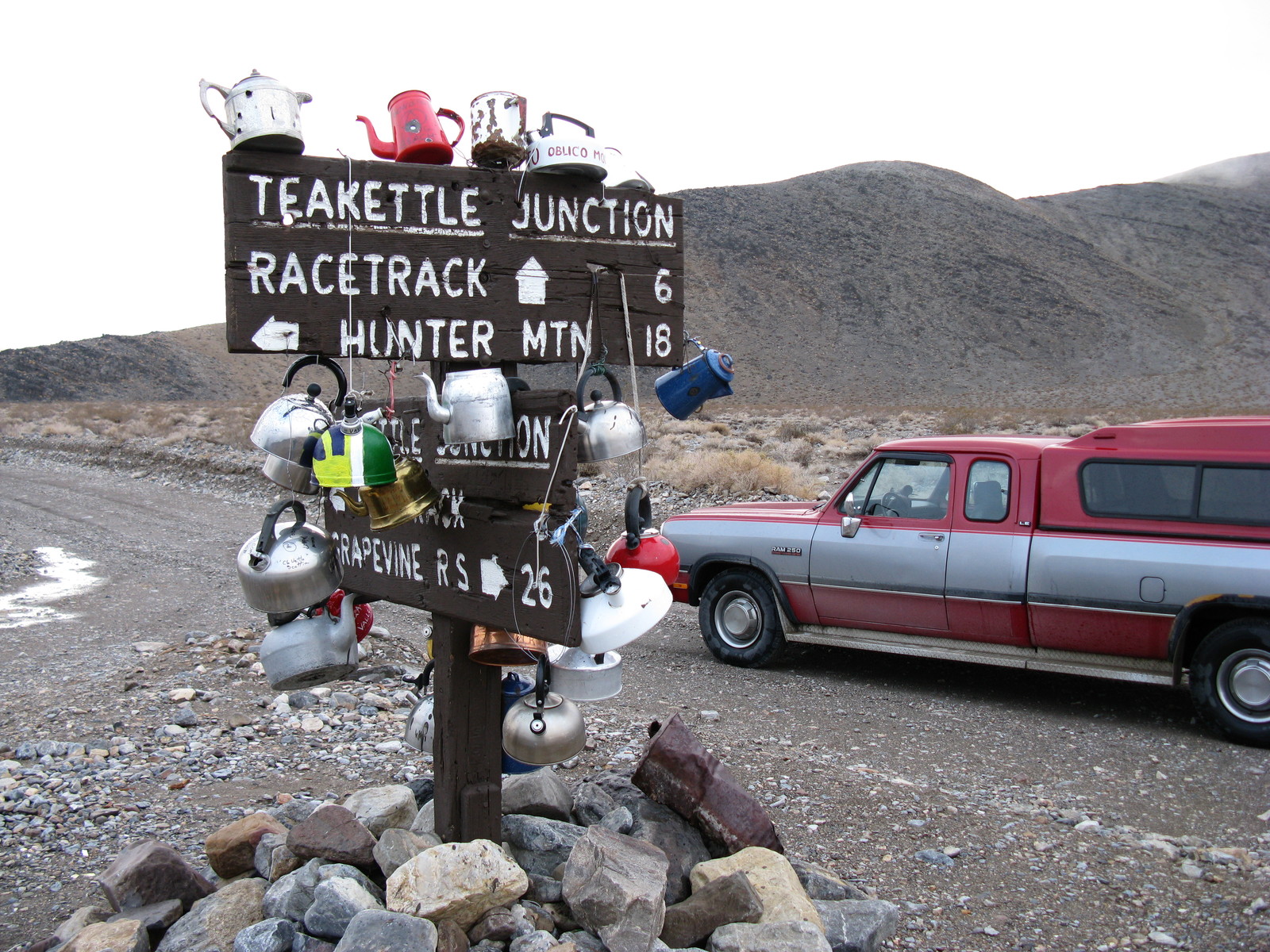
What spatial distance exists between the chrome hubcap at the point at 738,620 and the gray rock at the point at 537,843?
4214 millimetres

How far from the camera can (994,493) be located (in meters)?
6.80

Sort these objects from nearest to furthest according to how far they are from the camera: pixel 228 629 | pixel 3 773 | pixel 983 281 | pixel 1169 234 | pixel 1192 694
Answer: pixel 3 773 → pixel 1192 694 → pixel 228 629 → pixel 983 281 → pixel 1169 234

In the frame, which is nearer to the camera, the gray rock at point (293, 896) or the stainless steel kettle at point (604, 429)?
the stainless steel kettle at point (604, 429)

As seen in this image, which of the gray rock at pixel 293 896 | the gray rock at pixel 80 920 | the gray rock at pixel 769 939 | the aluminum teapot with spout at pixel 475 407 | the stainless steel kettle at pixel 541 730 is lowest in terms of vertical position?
the gray rock at pixel 80 920

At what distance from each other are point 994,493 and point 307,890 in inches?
200

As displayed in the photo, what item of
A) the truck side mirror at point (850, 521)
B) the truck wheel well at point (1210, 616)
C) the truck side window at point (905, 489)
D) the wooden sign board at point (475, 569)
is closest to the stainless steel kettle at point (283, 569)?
the wooden sign board at point (475, 569)

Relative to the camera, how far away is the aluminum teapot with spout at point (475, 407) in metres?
2.94

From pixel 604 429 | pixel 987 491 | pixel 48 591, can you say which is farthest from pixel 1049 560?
pixel 48 591

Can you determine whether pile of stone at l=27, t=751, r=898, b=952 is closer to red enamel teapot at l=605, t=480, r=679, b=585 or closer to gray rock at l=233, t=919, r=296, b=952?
gray rock at l=233, t=919, r=296, b=952

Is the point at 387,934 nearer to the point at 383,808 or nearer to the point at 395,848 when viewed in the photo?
the point at 395,848

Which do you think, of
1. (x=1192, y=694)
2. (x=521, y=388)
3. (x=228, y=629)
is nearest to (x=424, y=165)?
(x=521, y=388)

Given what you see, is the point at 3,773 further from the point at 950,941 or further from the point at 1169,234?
the point at 1169,234

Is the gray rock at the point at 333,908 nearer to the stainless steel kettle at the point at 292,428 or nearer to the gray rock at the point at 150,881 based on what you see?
the gray rock at the point at 150,881

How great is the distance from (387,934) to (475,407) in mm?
1495
